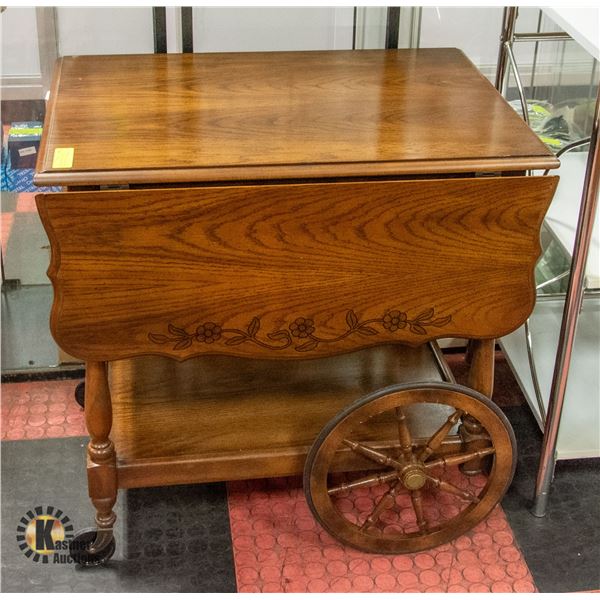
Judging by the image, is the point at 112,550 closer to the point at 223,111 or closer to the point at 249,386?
the point at 249,386

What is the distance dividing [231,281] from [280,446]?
1.41ft

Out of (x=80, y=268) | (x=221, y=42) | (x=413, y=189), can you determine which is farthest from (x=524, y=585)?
(x=221, y=42)

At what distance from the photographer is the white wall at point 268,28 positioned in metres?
2.19

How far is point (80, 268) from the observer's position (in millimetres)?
1628

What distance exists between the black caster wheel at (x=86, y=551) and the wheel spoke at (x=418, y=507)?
577mm

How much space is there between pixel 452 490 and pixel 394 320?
385 millimetres

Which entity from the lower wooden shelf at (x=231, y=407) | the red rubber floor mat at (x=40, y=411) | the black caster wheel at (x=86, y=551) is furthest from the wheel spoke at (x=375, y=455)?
the red rubber floor mat at (x=40, y=411)

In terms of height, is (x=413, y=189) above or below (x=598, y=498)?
above

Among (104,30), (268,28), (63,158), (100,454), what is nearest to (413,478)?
(100,454)

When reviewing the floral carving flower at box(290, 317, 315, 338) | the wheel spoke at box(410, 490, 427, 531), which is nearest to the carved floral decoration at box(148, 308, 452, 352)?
the floral carving flower at box(290, 317, 315, 338)

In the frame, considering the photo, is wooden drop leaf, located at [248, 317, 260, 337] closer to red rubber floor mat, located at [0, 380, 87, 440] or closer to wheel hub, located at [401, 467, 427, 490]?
wheel hub, located at [401, 467, 427, 490]

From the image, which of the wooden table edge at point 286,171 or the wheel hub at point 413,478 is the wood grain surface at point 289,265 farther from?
the wheel hub at point 413,478

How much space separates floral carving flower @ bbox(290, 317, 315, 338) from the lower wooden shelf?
1.00 ft

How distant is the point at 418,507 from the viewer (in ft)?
6.21
